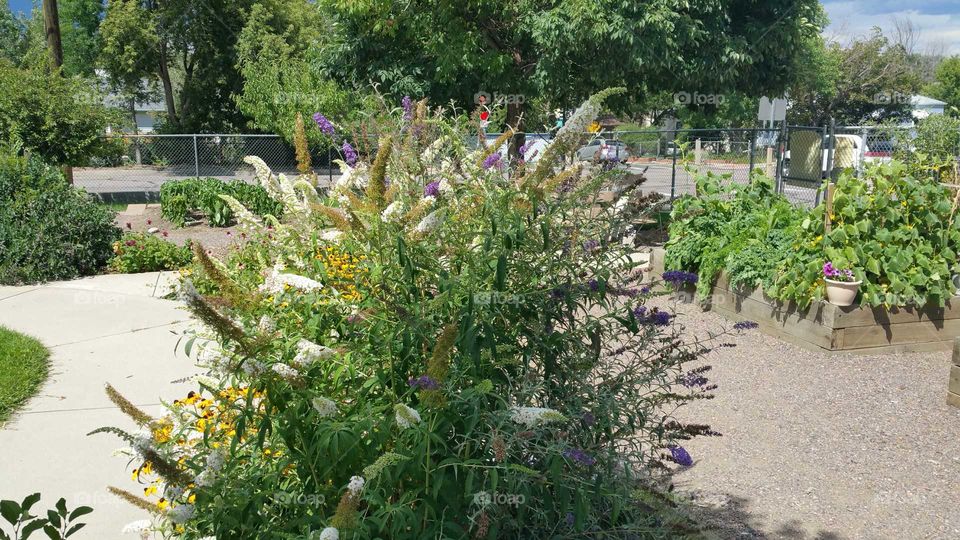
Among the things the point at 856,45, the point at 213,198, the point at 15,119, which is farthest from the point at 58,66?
the point at 856,45

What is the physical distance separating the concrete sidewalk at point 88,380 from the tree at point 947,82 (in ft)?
208

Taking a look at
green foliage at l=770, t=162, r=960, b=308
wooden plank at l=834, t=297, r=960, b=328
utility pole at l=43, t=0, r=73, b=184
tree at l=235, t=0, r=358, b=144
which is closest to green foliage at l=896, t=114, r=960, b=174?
green foliage at l=770, t=162, r=960, b=308

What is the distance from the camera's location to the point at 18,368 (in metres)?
5.39

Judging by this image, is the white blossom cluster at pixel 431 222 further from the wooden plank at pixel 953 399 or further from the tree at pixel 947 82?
the tree at pixel 947 82

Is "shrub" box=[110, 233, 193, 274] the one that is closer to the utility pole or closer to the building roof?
the utility pole

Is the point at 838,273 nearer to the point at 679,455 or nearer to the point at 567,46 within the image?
the point at 679,455

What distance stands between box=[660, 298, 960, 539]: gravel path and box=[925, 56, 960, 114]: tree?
61.3 metres

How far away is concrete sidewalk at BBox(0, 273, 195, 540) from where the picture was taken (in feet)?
12.5

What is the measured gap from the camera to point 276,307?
2.89 meters

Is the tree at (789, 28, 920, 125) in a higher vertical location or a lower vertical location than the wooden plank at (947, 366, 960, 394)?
higher

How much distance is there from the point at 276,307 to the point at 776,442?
322 cm

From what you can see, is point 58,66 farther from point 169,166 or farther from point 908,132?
point 908,132

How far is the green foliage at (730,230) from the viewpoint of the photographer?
274 inches

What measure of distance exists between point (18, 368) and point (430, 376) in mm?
4490
